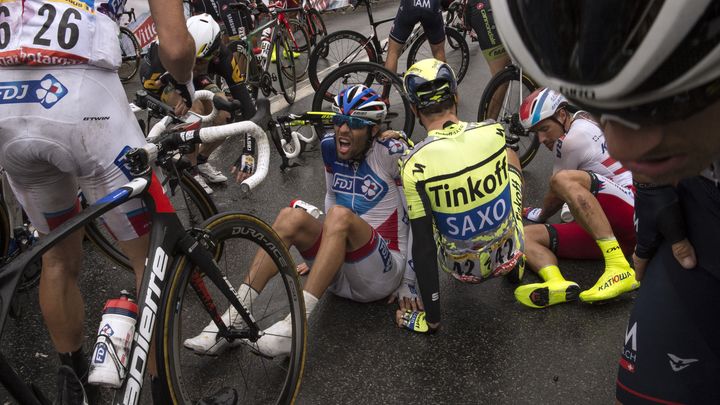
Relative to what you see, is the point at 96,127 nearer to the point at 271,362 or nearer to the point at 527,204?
the point at 271,362

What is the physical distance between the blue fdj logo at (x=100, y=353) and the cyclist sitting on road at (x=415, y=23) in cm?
485

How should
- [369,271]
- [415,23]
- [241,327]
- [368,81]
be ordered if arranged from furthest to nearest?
[415,23] → [368,81] → [369,271] → [241,327]

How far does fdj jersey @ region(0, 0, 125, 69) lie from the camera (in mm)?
1835

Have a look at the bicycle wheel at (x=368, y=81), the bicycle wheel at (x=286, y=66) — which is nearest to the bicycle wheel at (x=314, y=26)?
the bicycle wheel at (x=286, y=66)

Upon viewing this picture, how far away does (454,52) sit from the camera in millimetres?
7570

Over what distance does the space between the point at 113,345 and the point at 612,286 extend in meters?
2.49

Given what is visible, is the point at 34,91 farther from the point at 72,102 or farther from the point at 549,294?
the point at 549,294

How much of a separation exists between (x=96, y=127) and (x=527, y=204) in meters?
3.18

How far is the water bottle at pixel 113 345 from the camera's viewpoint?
64.1 inches

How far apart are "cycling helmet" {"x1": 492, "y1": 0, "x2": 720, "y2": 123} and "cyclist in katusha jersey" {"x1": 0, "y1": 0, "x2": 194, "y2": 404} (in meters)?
1.48

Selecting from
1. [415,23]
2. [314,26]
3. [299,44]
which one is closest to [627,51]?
[415,23]

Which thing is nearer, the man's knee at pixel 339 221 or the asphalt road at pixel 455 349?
the asphalt road at pixel 455 349

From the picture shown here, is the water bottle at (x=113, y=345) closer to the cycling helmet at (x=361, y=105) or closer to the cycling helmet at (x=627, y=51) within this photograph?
the cycling helmet at (x=627, y=51)

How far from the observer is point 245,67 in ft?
20.6
